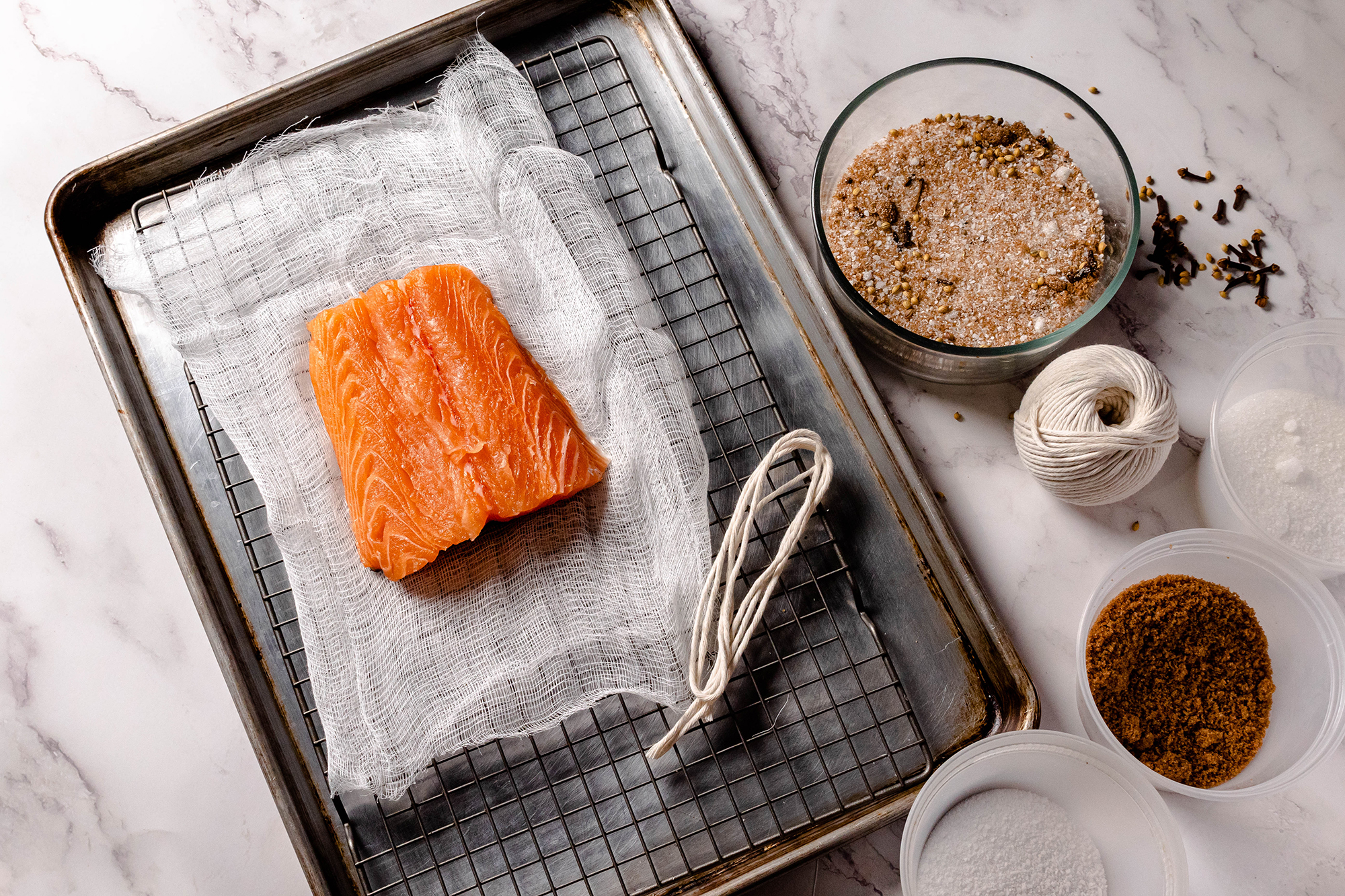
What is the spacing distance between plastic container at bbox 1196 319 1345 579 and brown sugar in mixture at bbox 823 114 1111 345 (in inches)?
11.1

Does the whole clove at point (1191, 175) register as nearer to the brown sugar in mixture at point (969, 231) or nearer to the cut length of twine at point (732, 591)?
the brown sugar in mixture at point (969, 231)

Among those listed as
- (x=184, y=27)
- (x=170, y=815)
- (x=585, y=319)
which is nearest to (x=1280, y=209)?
(x=585, y=319)

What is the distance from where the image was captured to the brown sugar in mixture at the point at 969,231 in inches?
→ 58.3

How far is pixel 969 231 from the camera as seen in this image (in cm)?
152

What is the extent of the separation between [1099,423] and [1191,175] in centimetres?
59

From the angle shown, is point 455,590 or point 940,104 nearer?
point 455,590

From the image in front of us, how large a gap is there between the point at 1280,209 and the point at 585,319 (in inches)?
48.8

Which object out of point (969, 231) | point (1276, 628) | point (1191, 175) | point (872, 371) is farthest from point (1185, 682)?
point (1191, 175)

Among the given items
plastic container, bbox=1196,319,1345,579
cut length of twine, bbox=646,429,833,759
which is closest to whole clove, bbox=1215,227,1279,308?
plastic container, bbox=1196,319,1345,579

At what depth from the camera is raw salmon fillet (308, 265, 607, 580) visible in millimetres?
1332

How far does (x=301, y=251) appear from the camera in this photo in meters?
1.46

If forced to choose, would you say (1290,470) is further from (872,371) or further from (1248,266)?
(872,371)

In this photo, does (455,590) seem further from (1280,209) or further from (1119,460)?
(1280,209)

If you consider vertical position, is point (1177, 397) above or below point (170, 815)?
above
